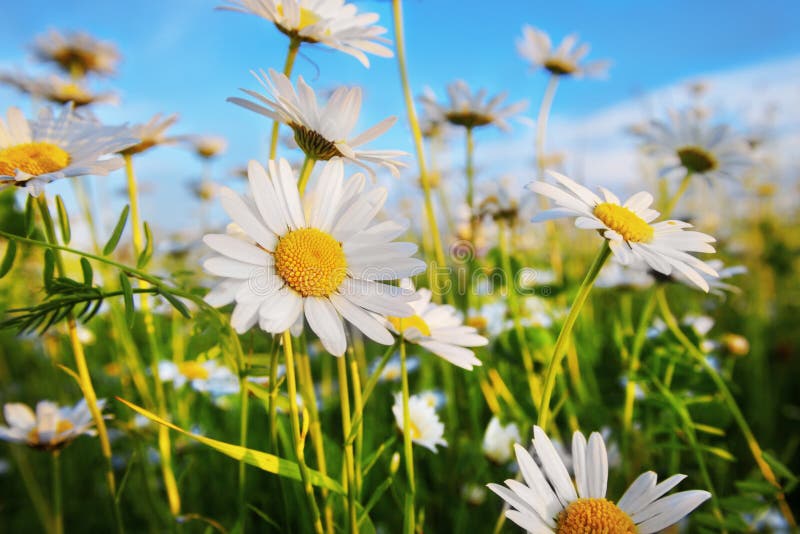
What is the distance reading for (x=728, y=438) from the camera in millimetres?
1370

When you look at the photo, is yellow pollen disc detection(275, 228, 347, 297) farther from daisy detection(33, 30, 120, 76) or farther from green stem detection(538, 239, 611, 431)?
daisy detection(33, 30, 120, 76)

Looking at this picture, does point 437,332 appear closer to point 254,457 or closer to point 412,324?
point 412,324

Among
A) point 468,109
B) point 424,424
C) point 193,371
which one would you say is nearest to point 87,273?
point 424,424

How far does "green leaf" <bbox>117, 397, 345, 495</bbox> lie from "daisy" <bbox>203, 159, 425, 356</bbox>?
10 cm

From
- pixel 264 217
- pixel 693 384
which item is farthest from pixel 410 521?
pixel 693 384

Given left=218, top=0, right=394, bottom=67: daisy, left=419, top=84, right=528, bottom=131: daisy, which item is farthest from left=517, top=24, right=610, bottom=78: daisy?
left=218, top=0, right=394, bottom=67: daisy

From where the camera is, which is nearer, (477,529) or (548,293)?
(477,529)

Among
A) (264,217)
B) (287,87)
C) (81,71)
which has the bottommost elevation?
(264,217)

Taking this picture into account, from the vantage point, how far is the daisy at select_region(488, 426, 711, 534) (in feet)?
1.54

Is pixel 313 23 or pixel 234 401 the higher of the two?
pixel 313 23

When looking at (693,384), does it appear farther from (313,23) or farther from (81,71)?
(81,71)

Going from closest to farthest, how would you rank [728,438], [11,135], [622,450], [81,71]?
[11,135], [622,450], [728,438], [81,71]

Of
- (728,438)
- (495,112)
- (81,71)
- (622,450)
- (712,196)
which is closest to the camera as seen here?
(622,450)

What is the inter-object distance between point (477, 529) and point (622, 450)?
0.86 feet
